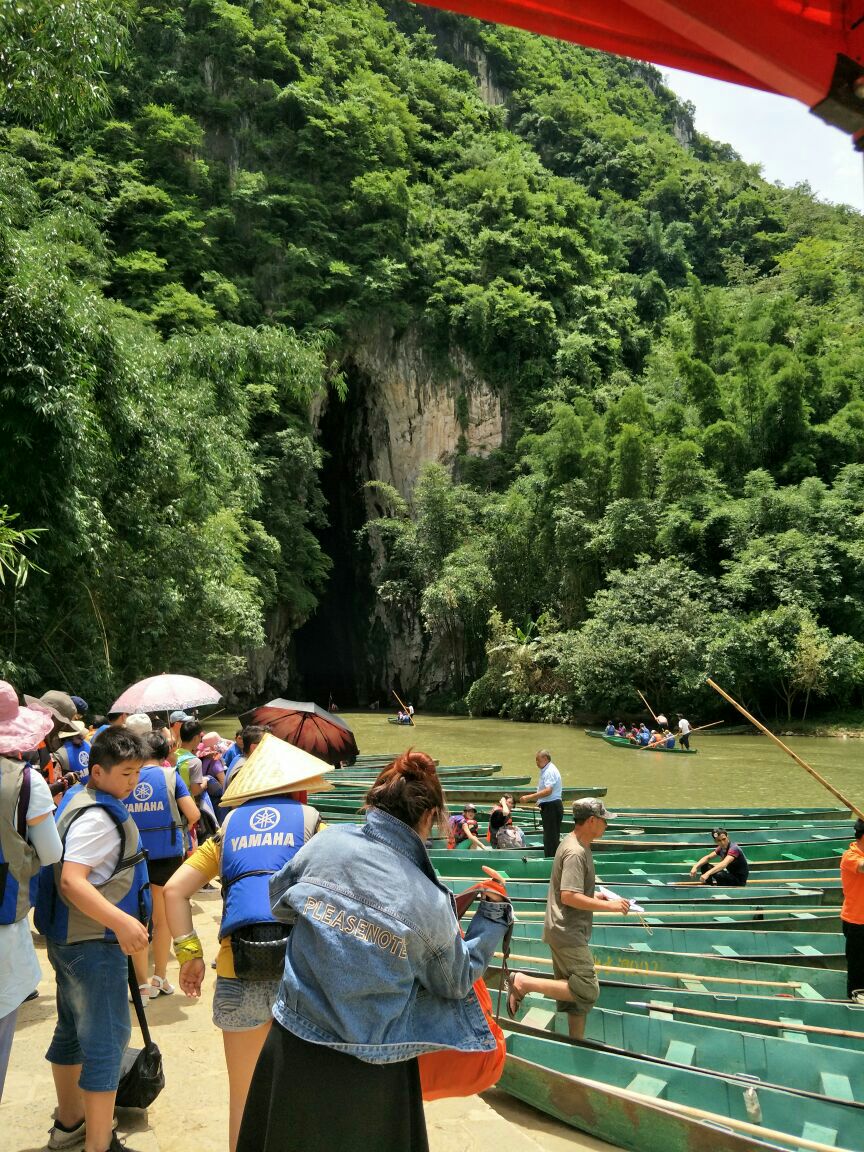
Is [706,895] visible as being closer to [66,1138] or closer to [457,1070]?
[66,1138]

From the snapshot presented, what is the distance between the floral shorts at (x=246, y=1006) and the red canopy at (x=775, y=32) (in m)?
2.38

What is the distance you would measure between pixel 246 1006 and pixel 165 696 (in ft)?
11.7

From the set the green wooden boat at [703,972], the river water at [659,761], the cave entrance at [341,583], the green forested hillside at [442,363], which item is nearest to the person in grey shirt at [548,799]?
the green wooden boat at [703,972]

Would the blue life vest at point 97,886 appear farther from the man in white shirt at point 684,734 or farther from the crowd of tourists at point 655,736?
the man in white shirt at point 684,734

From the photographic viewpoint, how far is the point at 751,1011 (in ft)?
14.7

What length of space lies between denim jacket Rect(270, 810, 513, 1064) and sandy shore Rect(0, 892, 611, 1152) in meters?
1.60

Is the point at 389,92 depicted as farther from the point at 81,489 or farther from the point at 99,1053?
the point at 99,1053

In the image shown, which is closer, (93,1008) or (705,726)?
(93,1008)

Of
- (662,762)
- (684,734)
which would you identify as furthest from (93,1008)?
(684,734)

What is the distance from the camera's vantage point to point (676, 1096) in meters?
3.71

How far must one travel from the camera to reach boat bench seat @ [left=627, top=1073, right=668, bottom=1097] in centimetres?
373

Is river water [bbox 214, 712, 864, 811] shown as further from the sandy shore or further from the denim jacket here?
the denim jacket

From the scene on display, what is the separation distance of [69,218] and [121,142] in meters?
14.4

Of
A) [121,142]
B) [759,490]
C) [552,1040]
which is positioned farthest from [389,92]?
[552,1040]
